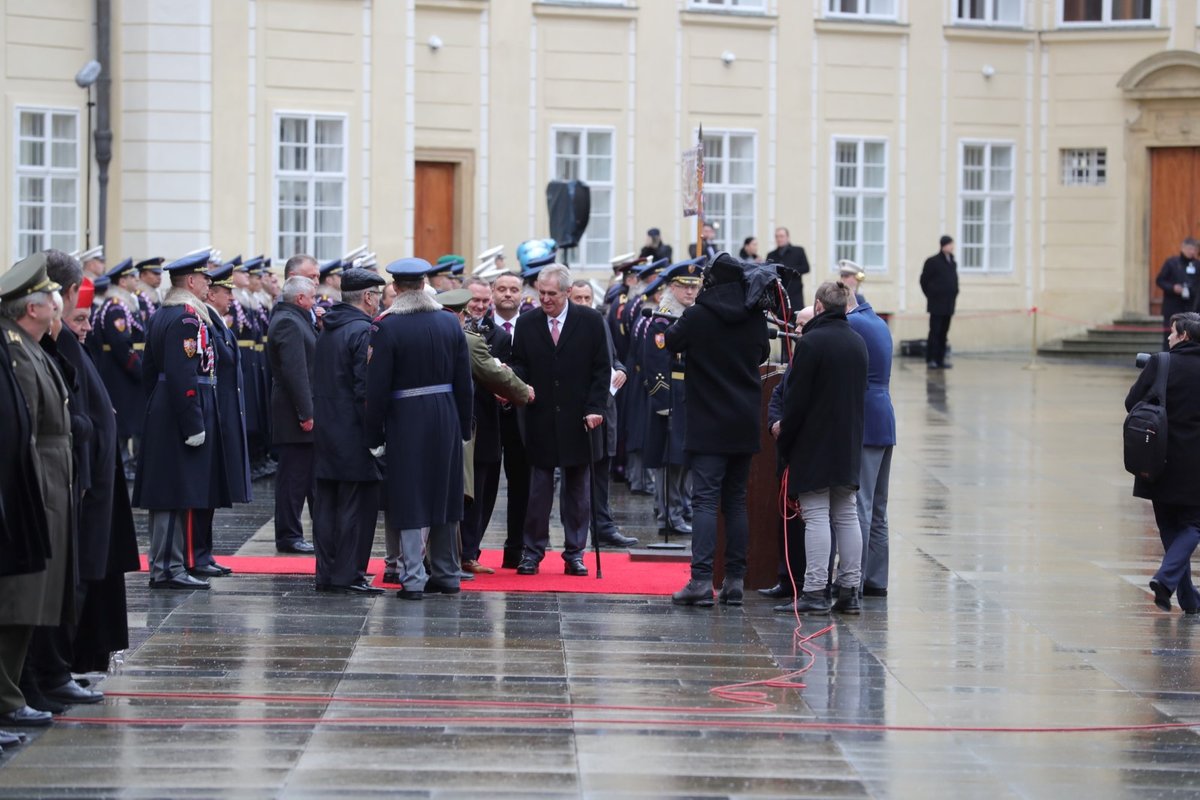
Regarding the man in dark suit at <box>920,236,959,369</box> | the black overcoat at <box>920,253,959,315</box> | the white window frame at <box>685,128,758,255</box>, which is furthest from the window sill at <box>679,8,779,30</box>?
the black overcoat at <box>920,253,959,315</box>

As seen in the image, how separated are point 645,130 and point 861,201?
13.7 feet

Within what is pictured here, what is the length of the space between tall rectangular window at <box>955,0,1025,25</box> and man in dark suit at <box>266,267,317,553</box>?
21582 millimetres

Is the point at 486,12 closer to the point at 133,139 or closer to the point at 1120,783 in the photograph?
the point at 133,139

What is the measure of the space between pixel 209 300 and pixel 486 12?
16.8 metres

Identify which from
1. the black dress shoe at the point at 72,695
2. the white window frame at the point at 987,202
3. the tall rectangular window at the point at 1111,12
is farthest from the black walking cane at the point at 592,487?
the tall rectangular window at the point at 1111,12

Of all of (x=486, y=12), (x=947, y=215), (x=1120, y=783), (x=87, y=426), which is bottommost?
(x=1120, y=783)

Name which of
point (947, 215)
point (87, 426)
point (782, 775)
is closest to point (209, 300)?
point (87, 426)

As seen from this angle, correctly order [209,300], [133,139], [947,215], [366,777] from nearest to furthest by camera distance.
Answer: [366,777] → [209,300] → [133,139] → [947,215]

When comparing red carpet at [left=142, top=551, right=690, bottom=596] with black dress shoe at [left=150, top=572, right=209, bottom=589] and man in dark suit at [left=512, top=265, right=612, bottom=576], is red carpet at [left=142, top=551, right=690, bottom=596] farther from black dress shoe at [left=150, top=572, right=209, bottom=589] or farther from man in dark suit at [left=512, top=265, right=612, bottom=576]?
black dress shoe at [left=150, top=572, right=209, bottom=589]

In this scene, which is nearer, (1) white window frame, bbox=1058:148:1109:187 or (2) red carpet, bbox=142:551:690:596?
(2) red carpet, bbox=142:551:690:596

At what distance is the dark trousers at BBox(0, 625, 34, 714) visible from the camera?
7367mm

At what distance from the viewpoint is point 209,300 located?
12.3 meters

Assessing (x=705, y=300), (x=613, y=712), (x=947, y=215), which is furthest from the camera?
(x=947, y=215)

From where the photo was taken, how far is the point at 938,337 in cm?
2984
